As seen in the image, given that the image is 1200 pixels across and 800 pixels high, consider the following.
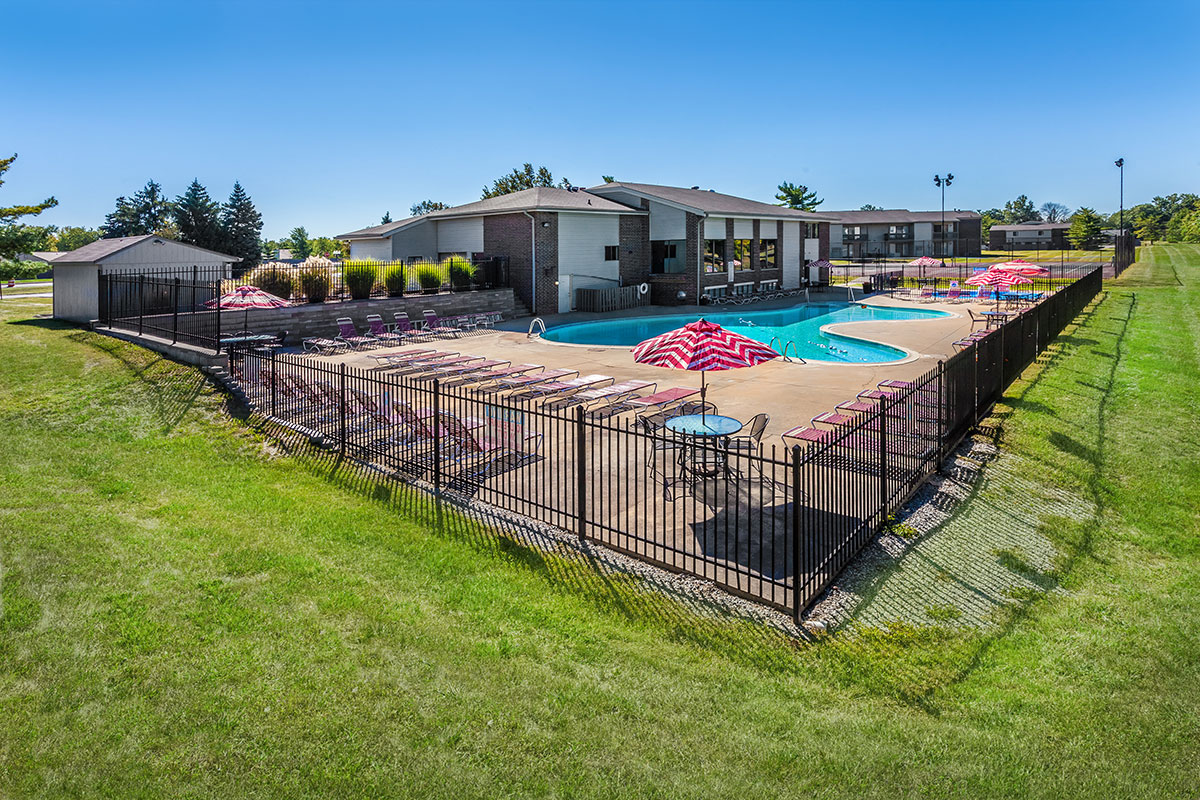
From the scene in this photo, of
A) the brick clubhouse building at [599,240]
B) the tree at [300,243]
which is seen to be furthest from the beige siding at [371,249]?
the tree at [300,243]

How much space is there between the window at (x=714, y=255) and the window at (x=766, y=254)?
161 inches

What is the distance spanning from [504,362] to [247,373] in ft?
19.5

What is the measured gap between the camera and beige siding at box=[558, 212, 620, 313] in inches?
1275

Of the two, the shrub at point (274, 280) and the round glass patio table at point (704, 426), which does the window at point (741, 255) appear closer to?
the shrub at point (274, 280)

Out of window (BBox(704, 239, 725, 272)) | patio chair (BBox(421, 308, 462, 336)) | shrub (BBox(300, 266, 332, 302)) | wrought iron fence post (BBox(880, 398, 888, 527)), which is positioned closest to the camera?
wrought iron fence post (BBox(880, 398, 888, 527))

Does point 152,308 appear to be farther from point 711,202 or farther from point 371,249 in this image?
point 711,202

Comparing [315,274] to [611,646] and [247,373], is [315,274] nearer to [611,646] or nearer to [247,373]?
[247,373]

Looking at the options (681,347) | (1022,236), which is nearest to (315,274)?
(681,347)

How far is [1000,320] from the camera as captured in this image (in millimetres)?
25828

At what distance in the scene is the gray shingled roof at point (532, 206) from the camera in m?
31.7

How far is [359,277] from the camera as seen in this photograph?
26.4 m

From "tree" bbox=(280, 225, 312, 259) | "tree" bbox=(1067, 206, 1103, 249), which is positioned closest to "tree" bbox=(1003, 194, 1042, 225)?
"tree" bbox=(1067, 206, 1103, 249)

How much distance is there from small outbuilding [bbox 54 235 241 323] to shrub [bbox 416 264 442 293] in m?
7.46

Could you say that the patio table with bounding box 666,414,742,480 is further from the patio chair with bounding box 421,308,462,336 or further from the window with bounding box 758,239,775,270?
the window with bounding box 758,239,775,270
